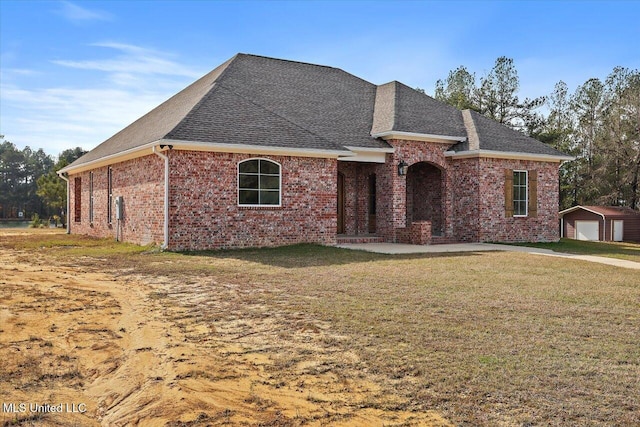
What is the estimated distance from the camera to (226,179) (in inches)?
596

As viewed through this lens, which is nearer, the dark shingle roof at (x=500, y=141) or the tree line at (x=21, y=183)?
the dark shingle roof at (x=500, y=141)

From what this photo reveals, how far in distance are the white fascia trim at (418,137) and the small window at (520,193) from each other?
99.4 inches

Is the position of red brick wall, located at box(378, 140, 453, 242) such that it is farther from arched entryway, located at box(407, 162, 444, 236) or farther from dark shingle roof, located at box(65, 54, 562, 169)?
arched entryway, located at box(407, 162, 444, 236)

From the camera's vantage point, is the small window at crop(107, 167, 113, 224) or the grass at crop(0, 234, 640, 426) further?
the small window at crop(107, 167, 113, 224)

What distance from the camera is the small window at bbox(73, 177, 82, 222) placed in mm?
24562

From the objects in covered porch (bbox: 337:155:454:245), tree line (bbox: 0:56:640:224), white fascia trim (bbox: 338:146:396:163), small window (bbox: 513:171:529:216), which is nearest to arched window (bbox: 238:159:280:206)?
white fascia trim (bbox: 338:146:396:163)

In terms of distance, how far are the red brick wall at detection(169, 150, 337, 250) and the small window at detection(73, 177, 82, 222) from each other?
12182 mm

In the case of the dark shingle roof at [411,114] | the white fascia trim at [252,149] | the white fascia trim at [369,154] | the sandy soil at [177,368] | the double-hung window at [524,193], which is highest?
the dark shingle roof at [411,114]

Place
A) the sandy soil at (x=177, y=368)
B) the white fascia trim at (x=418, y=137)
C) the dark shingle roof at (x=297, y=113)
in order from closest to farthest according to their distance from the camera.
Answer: the sandy soil at (x=177, y=368) → the dark shingle roof at (x=297, y=113) → the white fascia trim at (x=418, y=137)

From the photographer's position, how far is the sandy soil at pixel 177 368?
3900 mm

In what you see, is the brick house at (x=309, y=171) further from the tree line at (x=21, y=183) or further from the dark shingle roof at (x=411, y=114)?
the tree line at (x=21, y=183)

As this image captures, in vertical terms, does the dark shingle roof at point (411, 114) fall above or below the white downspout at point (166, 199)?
above

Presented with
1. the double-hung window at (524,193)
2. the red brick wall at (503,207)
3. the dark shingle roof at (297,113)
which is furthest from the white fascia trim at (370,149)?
the double-hung window at (524,193)

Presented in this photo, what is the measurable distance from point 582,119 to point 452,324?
1420 inches
